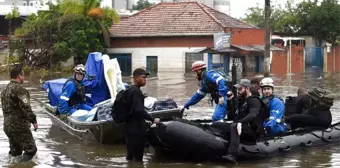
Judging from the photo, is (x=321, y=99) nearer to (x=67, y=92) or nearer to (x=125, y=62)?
(x=67, y=92)

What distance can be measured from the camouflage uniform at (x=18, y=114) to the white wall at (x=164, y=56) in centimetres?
3520

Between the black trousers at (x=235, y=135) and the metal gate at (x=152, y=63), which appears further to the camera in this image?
the metal gate at (x=152, y=63)

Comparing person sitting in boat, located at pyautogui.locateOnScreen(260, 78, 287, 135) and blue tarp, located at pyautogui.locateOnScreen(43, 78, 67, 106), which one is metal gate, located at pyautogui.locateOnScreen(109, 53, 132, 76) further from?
person sitting in boat, located at pyautogui.locateOnScreen(260, 78, 287, 135)

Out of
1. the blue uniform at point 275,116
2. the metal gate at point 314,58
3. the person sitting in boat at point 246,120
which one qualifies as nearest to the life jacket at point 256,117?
the person sitting in boat at point 246,120

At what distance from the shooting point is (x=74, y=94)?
1355 centimetres

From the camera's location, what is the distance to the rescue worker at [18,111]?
1023cm

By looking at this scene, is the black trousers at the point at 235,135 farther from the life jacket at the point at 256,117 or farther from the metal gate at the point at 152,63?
the metal gate at the point at 152,63

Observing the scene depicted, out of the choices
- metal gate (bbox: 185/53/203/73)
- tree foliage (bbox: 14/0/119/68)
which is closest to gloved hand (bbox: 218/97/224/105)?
tree foliage (bbox: 14/0/119/68)

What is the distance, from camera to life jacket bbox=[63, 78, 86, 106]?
44.2 ft

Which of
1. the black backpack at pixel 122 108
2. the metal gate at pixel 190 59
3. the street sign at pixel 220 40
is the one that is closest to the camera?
the black backpack at pixel 122 108

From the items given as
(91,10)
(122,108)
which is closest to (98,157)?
(122,108)

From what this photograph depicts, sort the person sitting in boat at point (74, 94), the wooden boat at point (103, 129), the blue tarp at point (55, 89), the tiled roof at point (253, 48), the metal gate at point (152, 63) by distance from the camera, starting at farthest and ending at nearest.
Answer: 1. the metal gate at point (152, 63)
2. the tiled roof at point (253, 48)
3. the blue tarp at point (55, 89)
4. the person sitting in boat at point (74, 94)
5. the wooden boat at point (103, 129)

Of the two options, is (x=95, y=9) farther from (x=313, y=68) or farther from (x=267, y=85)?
(x=267, y=85)

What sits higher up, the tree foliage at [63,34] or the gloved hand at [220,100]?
the tree foliage at [63,34]
